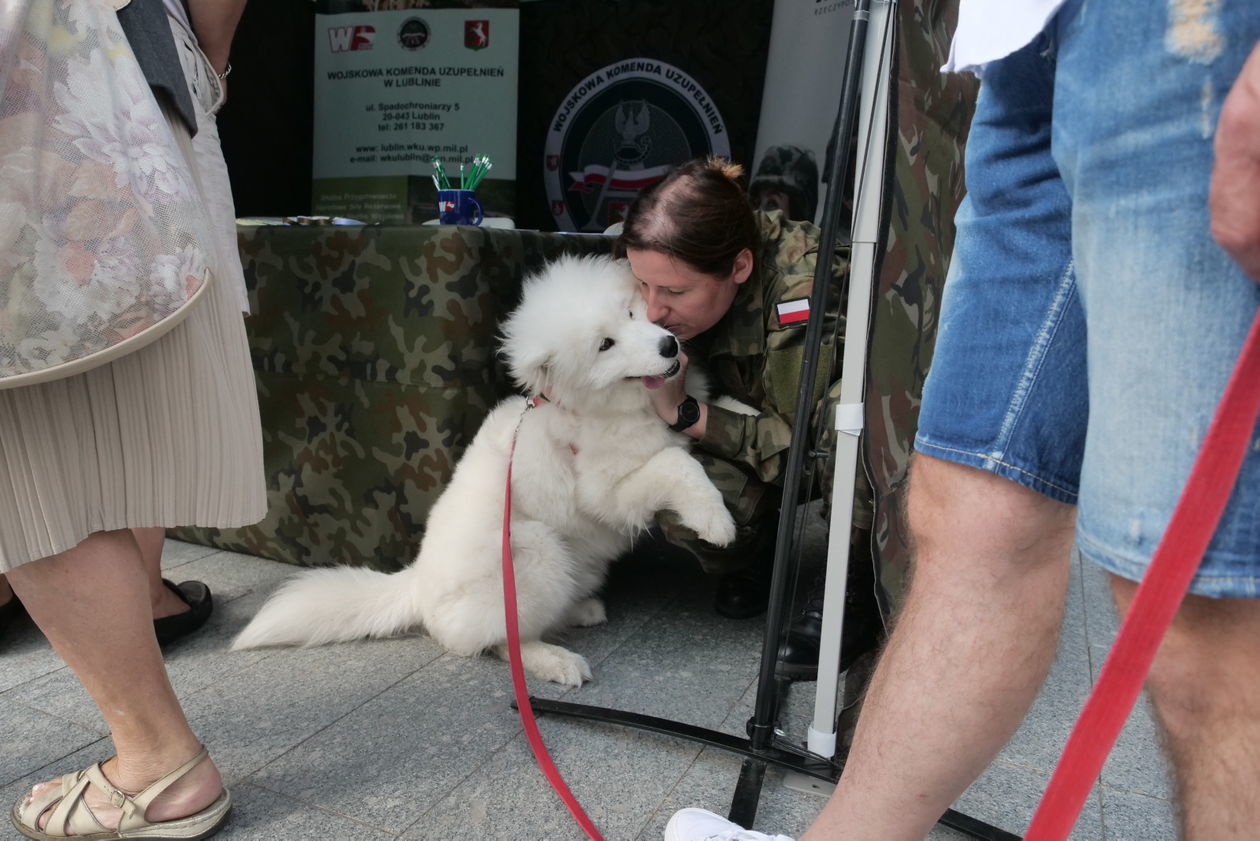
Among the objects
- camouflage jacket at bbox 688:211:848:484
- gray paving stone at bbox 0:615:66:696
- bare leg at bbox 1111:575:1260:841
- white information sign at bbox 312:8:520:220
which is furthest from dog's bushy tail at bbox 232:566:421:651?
white information sign at bbox 312:8:520:220

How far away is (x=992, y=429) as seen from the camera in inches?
31.9

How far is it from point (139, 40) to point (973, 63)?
114 centimetres

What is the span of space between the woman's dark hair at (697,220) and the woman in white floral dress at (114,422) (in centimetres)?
99

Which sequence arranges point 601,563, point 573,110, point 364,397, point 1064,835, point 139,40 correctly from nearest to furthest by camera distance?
point 1064,835 < point 139,40 < point 601,563 < point 364,397 < point 573,110

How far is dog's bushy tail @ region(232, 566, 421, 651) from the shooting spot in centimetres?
192

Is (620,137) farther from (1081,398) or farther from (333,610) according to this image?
(1081,398)

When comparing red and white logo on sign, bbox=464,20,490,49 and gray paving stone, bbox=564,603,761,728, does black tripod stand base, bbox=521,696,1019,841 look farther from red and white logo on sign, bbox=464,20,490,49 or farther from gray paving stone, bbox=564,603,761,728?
red and white logo on sign, bbox=464,20,490,49

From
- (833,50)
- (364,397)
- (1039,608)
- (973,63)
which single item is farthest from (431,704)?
(833,50)

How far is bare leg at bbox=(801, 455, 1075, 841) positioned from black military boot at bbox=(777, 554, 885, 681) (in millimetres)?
858

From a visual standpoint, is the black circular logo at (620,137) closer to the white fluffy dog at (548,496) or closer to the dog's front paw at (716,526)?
the white fluffy dog at (548,496)

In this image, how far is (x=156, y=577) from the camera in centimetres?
202

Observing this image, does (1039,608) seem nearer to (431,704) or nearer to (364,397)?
(431,704)

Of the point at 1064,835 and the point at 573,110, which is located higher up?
the point at 573,110

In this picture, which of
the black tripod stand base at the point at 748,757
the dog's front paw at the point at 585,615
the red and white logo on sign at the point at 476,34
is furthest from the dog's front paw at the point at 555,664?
the red and white logo on sign at the point at 476,34
